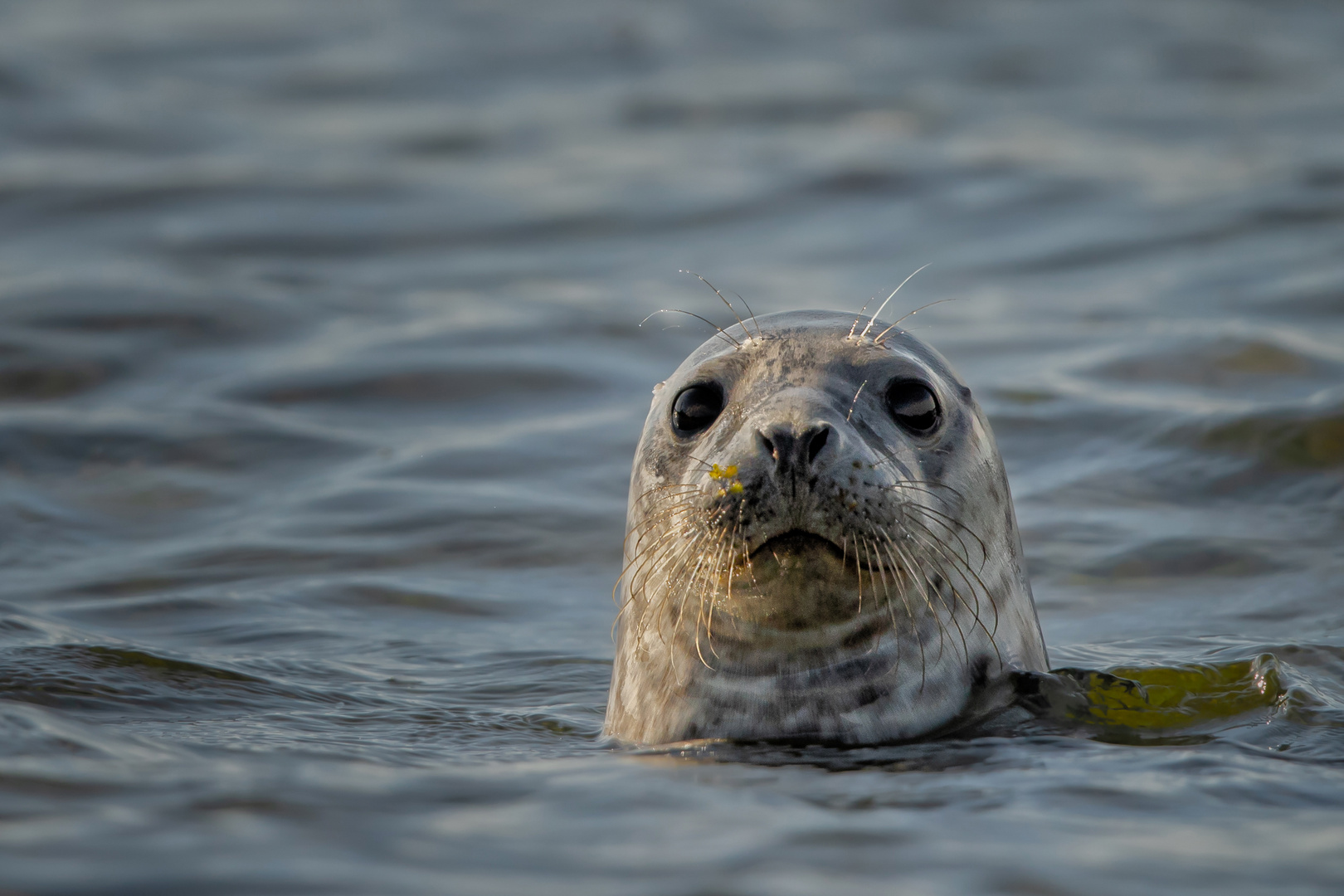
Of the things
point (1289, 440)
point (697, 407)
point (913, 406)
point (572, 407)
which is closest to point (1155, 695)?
point (913, 406)

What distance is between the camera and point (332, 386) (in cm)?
867

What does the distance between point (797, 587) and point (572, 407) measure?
4.87m

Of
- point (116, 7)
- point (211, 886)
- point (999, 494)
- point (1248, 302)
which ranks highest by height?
point (116, 7)

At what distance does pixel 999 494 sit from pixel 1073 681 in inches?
20.3

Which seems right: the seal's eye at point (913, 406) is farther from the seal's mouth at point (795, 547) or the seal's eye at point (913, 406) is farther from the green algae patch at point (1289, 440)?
the green algae patch at point (1289, 440)

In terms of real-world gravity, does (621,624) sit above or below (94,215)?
below

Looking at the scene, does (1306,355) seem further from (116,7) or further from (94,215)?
(116,7)

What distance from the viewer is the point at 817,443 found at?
363 cm

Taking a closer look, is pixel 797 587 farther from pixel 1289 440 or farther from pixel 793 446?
pixel 1289 440

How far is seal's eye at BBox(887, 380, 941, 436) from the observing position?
416 cm

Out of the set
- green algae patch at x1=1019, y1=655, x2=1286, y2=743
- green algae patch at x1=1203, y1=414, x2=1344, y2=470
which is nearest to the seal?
green algae patch at x1=1019, y1=655, x2=1286, y2=743

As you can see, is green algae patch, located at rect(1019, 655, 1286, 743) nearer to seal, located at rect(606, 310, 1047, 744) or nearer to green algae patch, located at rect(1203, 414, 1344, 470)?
seal, located at rect(606, 310, 1047, 744)

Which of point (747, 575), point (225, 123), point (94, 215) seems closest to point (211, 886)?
point (747, 575)

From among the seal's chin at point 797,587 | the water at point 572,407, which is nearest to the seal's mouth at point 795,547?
the seal's chin at point 797,587
